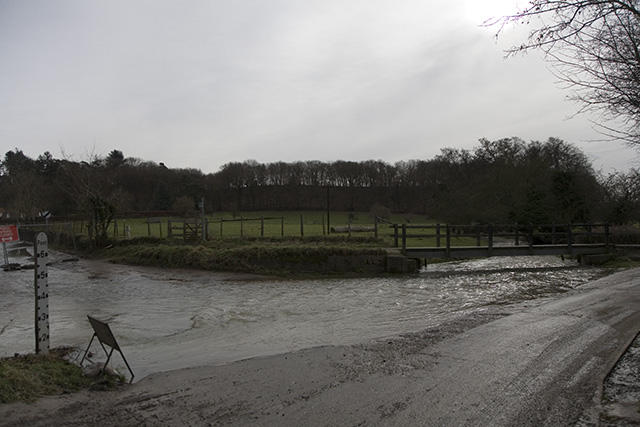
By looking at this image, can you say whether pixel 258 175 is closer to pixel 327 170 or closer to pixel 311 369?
pixel 327 170

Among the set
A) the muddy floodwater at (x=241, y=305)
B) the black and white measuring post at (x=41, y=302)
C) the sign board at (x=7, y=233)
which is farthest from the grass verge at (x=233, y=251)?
the black and white measuring post at (x=41, y=302)

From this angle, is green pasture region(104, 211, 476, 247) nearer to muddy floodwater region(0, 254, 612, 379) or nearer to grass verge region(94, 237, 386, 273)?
grass verge region(94, 237, 386, 273)

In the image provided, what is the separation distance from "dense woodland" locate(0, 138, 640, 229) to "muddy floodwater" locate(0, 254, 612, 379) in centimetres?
512

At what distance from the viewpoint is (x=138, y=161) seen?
99375 millimetres

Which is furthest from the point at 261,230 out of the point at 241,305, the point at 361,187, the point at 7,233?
the point at 361,187

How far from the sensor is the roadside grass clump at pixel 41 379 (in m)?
4.95

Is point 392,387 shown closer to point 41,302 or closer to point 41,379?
point 41,379

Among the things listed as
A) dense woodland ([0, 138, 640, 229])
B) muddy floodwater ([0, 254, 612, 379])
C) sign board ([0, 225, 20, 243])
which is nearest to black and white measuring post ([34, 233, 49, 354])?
muddy floodwater ([0, 254, 612, 379])

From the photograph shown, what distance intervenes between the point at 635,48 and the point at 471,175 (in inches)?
2042

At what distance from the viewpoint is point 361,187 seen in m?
84.4

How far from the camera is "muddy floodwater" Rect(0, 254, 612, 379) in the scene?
328 inches

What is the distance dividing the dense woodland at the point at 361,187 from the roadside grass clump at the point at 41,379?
9.87 meters

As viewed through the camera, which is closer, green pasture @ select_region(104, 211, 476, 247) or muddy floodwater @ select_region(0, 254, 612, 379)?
muddy floodwater @ select_region(0, 254, 612, 379)

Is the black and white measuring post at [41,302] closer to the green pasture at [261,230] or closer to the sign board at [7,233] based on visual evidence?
the green pasture at [261,230]
